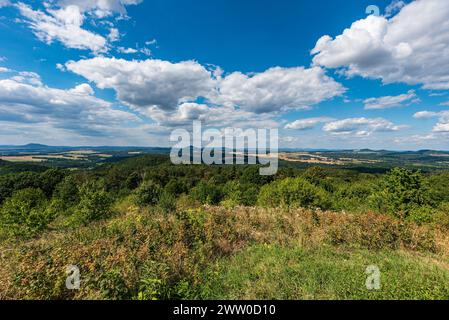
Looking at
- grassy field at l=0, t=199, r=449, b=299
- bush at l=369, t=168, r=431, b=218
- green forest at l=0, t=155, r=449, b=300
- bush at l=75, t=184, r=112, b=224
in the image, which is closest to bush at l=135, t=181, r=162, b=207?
bush at l=75, t=184, r=112, b=224

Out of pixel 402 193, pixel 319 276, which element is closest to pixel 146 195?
pixel 319 276

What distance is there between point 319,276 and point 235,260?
2.07 meters

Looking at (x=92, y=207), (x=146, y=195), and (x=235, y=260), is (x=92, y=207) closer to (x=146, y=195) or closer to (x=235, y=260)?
(x=235, y=260)

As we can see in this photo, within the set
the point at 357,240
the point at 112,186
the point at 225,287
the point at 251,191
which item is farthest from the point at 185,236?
the point at 112,186

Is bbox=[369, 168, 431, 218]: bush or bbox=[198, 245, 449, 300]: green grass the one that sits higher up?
bbox=[198, 245, 449, 300]: green grass

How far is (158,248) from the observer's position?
5871mm

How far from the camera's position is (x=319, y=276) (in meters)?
4.77

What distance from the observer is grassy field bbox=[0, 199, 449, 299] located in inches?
161

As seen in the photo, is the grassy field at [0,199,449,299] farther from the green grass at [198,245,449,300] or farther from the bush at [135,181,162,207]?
the bush at [135,181,162,207]

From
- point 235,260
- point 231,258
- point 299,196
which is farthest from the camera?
point 299,196

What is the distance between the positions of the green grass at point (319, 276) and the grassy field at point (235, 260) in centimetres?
2

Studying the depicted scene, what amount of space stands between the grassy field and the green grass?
2 centimetres

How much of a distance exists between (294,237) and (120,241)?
5.39 metres
